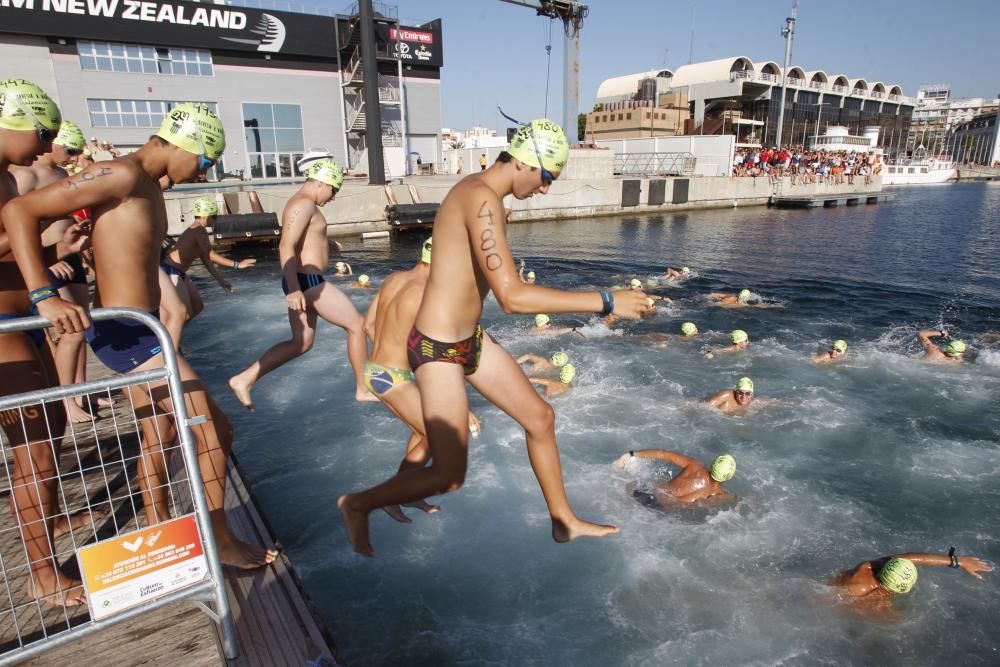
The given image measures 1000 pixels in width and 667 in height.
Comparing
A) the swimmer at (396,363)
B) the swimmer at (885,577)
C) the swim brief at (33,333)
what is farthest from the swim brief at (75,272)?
the swimmer at (885,577)

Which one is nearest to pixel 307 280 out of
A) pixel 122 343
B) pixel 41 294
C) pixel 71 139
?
pixel 122 343

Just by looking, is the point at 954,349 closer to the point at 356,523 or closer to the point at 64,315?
the point at 356,523

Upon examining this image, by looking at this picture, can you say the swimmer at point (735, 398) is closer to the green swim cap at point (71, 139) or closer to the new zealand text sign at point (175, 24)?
the green swim cap at point (71, 139)

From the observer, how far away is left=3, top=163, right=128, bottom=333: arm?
7.05 feet

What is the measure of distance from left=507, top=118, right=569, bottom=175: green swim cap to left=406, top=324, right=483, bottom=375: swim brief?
861 millimetres

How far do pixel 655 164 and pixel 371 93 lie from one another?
90.0 feet

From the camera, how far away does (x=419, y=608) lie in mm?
4230

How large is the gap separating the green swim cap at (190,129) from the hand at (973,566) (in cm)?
624

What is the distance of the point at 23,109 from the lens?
2727 mm

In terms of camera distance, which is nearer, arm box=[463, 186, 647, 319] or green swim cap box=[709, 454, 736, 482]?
arm box=[463, 186, 647, 319]

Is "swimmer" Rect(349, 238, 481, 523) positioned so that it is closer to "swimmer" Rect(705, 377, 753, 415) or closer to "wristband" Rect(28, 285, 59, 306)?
"wristband" Rect(28, 285, 59, 306)

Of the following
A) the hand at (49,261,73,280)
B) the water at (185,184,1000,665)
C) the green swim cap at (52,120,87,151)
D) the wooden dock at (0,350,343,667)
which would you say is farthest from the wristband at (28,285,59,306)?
the green swim cap at (52,120,87,151)

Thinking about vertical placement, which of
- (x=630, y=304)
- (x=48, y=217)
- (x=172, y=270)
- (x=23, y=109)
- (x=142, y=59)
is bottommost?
(x=172, y=270)

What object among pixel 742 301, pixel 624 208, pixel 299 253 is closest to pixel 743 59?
pixel 624 208
